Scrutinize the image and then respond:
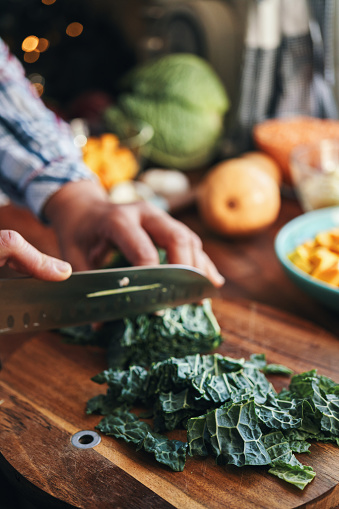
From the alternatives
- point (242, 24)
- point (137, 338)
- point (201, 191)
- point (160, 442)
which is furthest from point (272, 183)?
point (242, 24)

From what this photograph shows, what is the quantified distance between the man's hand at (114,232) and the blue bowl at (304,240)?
0.24 metres

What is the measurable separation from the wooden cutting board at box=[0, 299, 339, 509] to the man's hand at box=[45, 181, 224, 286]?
293mm

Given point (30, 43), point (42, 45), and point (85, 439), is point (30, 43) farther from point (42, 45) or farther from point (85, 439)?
point (85, 439)

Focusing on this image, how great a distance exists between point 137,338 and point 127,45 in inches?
117

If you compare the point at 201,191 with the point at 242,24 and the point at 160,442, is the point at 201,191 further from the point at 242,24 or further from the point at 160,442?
the point at 242,24

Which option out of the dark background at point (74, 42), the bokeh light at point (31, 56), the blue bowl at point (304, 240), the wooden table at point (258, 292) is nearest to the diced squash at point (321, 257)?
the blue bowl at point (304, 240)

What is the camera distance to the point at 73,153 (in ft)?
6.11

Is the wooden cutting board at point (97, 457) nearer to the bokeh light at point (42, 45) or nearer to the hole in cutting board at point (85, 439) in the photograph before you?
the hole in cutting board at point (85, 439)

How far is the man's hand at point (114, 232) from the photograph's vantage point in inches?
60.6

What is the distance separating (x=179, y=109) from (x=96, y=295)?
1.65 m

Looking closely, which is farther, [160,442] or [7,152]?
[7,152]

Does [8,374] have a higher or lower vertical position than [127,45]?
lower

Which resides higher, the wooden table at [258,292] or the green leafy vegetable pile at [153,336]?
the green leafy vegetable pile at [153,336]

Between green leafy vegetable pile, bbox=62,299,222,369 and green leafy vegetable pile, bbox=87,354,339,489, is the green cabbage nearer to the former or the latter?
green leafy vegetable pile, bbox=62,299,222,369
